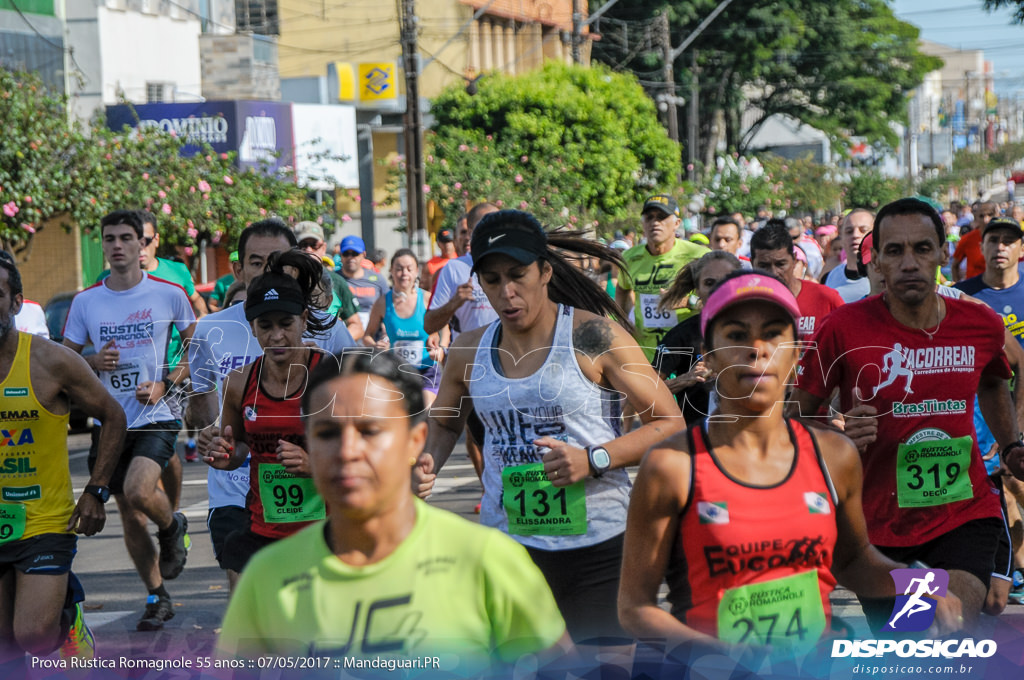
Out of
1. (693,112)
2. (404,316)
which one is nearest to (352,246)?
(404,316)

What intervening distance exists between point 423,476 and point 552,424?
63cm

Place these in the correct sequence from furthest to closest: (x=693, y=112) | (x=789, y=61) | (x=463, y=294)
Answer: (x=789, y=61), (x=693, y=112), (x=463, y=294)

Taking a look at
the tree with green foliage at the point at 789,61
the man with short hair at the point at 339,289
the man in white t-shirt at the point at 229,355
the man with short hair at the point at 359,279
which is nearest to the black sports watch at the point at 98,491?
the man in white t-shirt at the point at 229,355

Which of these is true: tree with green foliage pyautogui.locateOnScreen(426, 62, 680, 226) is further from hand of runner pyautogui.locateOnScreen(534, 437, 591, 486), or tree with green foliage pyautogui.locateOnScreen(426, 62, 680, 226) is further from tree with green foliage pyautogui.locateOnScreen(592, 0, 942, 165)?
hand of runner pyautogui.locateOnScreen(534, 437, 591, 486)

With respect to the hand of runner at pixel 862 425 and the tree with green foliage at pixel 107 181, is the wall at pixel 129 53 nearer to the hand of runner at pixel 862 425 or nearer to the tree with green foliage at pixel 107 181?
the tree with green foliage at pixel 107 181

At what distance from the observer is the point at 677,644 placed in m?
3.28

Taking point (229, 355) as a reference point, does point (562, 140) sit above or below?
above

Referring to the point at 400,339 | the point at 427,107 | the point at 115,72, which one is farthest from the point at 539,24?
the point at 400,339

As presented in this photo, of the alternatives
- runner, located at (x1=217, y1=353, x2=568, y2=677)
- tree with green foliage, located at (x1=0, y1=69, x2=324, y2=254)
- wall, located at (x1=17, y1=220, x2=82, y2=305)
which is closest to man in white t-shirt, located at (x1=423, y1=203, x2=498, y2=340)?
runner, located at (x1=217, y1=353, x2=568, y2=677)

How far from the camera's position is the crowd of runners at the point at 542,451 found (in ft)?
9.30

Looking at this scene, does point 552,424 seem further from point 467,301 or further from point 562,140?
point 562,140

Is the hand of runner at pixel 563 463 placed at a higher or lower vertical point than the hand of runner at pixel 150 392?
higher

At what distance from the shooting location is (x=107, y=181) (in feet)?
66.4

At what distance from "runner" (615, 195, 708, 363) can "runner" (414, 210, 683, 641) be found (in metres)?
4.75
